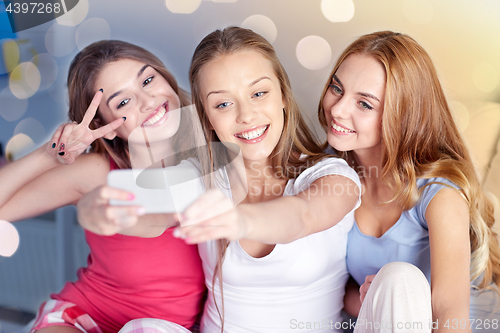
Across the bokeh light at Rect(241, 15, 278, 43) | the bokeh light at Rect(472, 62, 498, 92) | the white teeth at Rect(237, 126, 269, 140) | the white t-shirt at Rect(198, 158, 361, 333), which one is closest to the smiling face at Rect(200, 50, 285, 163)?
the white teeth at Rect(237, 126, 269, 140)

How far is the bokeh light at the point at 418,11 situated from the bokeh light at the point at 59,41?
73 centimetres

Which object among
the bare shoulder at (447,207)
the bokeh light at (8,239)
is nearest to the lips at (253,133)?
the bare shoulder at (447,207)

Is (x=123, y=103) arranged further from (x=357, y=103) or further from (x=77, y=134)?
(x=357, y=103)

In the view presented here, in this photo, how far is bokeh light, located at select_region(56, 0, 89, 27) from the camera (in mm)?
706

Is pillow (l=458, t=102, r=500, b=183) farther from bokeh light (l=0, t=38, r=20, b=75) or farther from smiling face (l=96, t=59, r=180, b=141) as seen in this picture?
bokeh light (l=0, t=38, r=20, b=75)

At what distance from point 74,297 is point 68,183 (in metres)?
0.25

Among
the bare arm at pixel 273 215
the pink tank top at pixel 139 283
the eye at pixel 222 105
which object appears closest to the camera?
the bare arm at pixel 273 215

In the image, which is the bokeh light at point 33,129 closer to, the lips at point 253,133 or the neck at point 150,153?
the neck at point 150,153

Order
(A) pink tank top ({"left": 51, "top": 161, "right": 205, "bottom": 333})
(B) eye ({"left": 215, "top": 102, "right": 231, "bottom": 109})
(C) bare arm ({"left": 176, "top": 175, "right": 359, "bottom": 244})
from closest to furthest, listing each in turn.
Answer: (C) bare arm ({"left": 176, "top": 175, "right": 359, "bottom": 244}) → (B) eye ({"left": 215, "top": 102, "right": 231, "bottom": 109}) → (A) pink tank top ({"left": 51, "top": 161, "right": 205, "bottom": 333})

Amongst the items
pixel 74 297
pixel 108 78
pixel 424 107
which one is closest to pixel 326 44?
pixel 424 107

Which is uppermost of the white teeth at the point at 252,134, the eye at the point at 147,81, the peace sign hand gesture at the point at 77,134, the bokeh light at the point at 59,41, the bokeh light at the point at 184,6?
the bokeh light at the point at 184,6

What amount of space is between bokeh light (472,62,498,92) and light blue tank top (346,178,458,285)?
15.2 inches

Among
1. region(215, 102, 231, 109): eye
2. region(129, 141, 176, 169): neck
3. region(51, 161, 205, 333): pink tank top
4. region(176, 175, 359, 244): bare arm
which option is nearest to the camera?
region(176, 175, 359, 244): bare arm

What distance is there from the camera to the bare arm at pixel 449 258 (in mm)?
593
